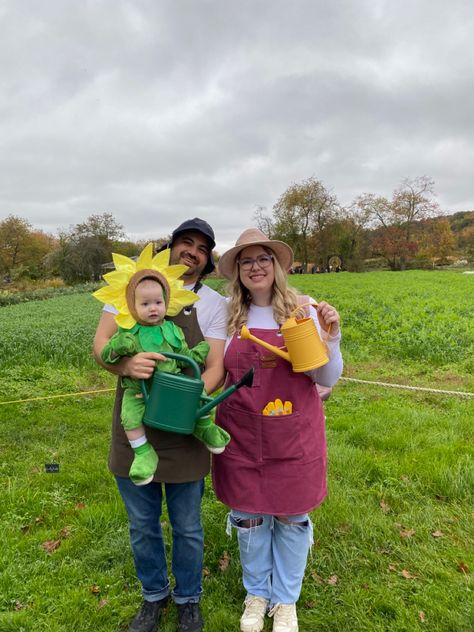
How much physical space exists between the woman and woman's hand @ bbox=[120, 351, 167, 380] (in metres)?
0.47

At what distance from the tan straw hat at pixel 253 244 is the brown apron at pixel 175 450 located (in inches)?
15.2

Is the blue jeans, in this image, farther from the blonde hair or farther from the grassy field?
the blonde hair

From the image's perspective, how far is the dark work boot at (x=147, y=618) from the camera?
89.6 inches

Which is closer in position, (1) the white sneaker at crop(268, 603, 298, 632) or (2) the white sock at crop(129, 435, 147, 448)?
(2) the white sock at crop(129, 435, 147, 448)

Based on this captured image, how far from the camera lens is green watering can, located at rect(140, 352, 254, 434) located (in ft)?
6.05

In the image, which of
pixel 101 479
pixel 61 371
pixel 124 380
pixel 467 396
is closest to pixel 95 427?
pixel 101 479

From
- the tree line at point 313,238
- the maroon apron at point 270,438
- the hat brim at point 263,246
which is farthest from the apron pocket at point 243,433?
the tree line at point 313,238

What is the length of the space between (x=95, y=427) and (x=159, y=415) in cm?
379

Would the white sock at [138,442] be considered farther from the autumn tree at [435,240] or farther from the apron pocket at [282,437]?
the autumn tree at [435,240]

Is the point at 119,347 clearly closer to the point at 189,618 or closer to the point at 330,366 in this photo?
the point at 330,366

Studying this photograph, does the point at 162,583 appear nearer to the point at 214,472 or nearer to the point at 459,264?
the point at 214,472

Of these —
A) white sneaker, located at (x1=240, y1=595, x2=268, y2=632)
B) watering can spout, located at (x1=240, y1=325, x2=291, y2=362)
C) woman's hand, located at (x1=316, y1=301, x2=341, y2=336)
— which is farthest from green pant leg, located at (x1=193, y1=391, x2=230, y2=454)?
white sneaker, located at (x1=240, y1=595, x2=268, y2=632)

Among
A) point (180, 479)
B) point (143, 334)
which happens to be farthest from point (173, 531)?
point (143, 334)

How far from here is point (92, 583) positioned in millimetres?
2664
